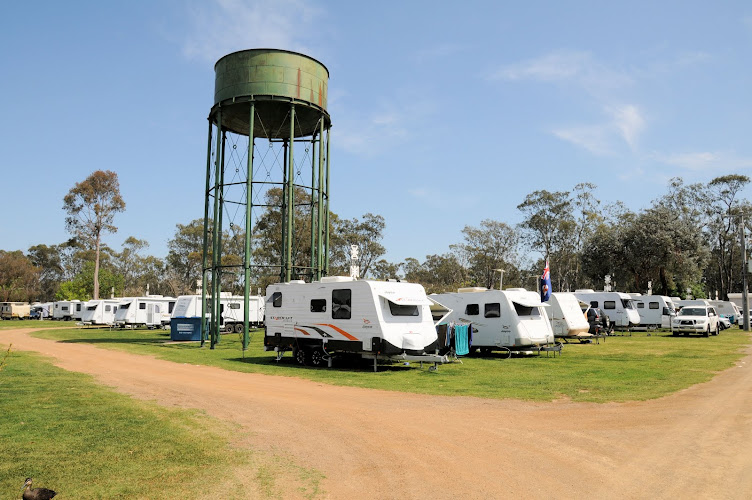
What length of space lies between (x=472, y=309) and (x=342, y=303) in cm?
668

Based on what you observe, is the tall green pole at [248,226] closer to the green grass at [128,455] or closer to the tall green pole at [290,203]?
the tall green pole at [290,203]

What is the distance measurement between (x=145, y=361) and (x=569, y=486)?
57.2ft

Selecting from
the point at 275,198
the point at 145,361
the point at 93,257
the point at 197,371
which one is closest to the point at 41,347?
the point at 145,361

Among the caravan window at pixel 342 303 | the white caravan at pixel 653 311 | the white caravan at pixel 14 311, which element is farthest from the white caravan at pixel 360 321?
the white caravan at pixel 14 311

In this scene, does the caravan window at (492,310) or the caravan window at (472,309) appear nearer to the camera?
the caravan window at (492,310)

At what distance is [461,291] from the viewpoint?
23.4 m

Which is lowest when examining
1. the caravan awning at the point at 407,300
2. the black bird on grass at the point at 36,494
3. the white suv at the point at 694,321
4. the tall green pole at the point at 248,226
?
the black bird on grass at the point at 36,494

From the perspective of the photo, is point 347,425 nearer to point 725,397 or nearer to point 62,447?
point 62,447

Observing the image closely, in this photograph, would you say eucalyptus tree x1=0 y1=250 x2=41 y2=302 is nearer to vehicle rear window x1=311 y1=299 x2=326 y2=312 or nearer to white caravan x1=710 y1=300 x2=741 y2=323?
vehicle rear window x1=311 y1=299 x2=326 y2=312

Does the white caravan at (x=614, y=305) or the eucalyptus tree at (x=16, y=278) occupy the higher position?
the eucalyptus tree at (x=16, y=278)

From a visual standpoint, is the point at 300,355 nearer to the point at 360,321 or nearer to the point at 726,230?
the point at 360,321

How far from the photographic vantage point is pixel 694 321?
110 feet

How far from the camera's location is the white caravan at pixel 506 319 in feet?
69.7

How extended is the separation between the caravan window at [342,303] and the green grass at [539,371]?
1760 mm
